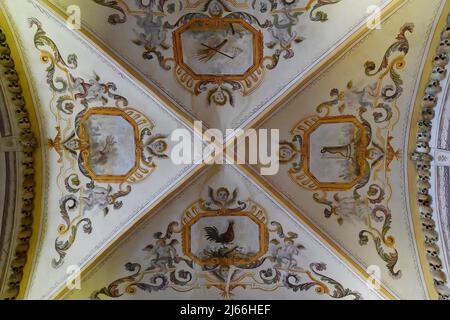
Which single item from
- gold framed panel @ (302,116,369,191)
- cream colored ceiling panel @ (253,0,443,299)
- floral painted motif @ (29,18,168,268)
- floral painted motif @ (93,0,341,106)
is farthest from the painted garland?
gold framed panel @ (302,116,369,191)

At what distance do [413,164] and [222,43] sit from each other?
9.83ft

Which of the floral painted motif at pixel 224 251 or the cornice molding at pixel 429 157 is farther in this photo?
the floral painted motif at pixel 224 251

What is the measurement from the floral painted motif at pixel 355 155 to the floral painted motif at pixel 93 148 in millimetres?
2025

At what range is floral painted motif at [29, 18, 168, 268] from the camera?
547 cm

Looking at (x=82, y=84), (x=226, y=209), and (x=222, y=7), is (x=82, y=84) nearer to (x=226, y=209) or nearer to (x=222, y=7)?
(x=222, y=7)

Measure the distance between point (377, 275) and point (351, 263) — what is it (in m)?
0.35

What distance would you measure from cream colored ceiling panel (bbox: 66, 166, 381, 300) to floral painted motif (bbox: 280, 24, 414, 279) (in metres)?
0.61

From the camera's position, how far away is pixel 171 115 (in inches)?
217

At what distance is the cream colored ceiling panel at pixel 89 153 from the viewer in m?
5.32

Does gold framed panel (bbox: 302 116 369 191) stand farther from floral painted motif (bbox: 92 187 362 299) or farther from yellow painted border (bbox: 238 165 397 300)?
floral painted motif (bbox: 92 187 362 299)

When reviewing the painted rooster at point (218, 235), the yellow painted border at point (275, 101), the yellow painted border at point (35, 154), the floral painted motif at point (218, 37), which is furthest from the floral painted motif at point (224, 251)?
the floral painted motif at point (218, 37)

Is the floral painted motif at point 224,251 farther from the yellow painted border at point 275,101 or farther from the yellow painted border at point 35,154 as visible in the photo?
the yellow painted border at point 35,154

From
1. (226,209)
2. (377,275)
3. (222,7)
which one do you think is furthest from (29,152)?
(377,275)

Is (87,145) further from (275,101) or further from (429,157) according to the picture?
(429,157)
